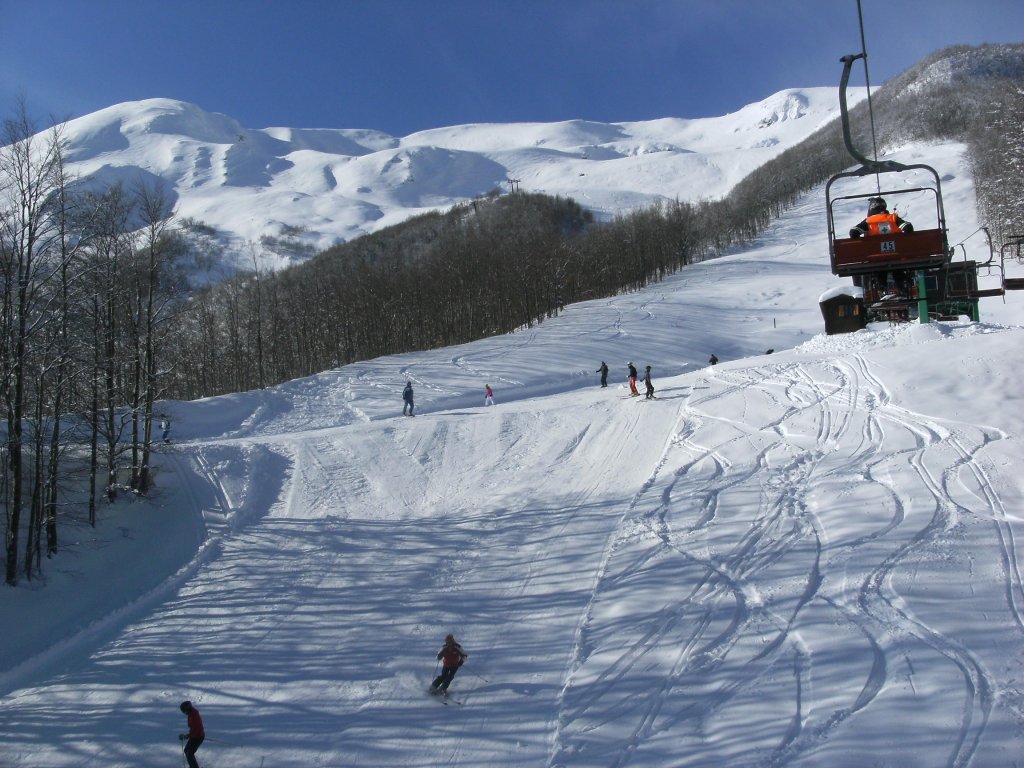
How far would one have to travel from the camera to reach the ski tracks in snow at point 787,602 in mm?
7539

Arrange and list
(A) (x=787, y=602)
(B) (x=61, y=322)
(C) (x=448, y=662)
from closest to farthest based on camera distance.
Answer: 1. (C) (x=448, y=662)
2. (A) (x=787, y=602)
3. (B) (x=61, y=322)

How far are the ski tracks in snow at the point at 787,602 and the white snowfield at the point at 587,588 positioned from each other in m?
0.05

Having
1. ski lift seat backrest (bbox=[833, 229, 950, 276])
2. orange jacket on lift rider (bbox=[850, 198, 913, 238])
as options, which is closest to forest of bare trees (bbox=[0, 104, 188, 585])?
ski lift seat backrest (bbox=[833, 229, 950, 276])

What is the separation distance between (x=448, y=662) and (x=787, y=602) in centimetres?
482

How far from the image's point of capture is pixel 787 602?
385 inches

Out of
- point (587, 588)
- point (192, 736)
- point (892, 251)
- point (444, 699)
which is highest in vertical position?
point (892, 251)

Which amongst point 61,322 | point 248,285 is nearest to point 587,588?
point 61,322

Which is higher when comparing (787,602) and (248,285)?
(248,285)

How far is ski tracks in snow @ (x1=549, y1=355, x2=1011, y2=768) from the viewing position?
7.54m

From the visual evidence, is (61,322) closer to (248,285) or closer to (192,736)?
(192,736)

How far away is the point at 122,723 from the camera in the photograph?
31.6 ft

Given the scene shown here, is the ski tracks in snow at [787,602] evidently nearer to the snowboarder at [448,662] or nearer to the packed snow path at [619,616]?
the packed snow path at [619,616]

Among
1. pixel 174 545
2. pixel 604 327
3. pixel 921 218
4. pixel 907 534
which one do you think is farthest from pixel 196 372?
pixel 921 218

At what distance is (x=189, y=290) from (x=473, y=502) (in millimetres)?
11525
